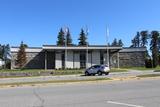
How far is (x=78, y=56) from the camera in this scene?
67750 mm

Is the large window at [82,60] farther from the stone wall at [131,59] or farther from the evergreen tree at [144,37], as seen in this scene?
the evergreen tree at [144,37]

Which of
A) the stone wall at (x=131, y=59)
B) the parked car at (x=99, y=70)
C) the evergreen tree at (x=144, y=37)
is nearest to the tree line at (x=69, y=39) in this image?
the stone wall at (x=131, y=59)

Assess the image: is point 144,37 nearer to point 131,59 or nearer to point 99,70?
point 131,59

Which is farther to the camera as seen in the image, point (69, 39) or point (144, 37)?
point (144, 37)

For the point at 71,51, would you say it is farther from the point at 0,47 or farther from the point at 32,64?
the point at 0,47

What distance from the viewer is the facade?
66188mm

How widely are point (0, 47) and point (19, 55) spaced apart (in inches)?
3536

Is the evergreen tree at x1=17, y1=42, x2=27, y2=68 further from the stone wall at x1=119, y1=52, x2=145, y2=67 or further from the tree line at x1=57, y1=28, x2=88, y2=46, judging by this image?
the tree line at x1=57, y1=28, x2=88, y2=46

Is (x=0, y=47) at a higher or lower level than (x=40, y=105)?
higher

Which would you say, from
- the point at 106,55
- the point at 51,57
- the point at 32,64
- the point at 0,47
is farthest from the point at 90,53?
the point at 0,47

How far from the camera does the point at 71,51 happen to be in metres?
67.6

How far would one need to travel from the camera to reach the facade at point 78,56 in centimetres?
6619

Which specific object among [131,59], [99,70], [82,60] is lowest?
[99,70]

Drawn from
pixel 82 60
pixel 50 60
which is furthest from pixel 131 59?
pixel 50 60
